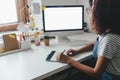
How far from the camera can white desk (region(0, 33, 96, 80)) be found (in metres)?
1.28

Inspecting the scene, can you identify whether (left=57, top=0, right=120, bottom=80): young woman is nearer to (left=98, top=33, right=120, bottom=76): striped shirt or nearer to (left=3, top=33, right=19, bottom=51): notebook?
(left=98, top=33, right=120, bottom=76): striped shirt

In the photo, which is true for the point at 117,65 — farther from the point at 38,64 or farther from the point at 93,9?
the point at 38,64

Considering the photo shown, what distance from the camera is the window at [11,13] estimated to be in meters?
2.54

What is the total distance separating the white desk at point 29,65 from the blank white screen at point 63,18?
29cm

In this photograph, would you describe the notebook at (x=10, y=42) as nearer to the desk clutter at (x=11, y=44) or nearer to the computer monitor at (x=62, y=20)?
the desk clutter at (x=11, y=44)

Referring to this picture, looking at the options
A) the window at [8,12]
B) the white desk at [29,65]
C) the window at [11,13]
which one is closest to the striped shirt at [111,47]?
the white desk at [29,65]

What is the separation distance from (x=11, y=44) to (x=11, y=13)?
101cm

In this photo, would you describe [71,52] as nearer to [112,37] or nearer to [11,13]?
[112,37]

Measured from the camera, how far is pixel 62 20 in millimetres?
2004

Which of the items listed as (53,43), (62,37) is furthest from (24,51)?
(62,37)

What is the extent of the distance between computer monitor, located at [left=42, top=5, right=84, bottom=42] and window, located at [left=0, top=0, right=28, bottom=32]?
0.75 meters

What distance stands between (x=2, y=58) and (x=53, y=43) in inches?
24.1

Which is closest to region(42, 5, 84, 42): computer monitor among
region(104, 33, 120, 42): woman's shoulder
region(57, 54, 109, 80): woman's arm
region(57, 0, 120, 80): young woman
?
region(57, 54, 109, 80): woman's arm

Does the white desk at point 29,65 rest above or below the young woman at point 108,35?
below
